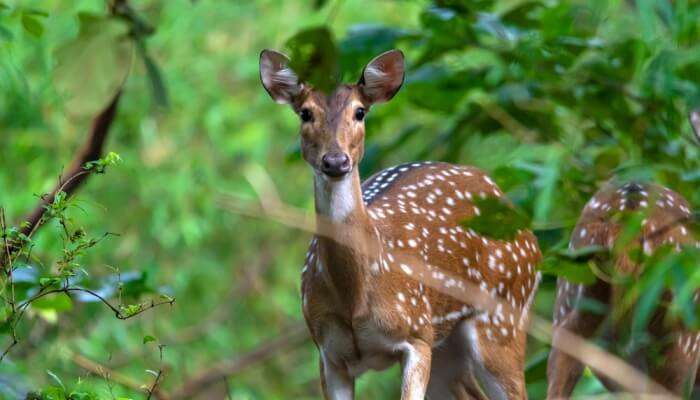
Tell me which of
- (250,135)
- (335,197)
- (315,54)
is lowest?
(250,135)

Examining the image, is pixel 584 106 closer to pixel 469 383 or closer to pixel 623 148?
pixel 623 148

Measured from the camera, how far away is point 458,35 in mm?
5992

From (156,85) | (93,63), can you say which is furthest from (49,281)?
(156,85)

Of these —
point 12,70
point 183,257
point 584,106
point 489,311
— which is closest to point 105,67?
point 12,70

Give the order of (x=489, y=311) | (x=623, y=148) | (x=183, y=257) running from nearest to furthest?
1. (x=489, y=311)
2. (x=623, y=148)
3. (x=183, y=257)

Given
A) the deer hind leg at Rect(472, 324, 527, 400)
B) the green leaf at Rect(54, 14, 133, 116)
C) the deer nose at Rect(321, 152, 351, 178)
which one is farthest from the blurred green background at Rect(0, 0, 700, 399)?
the deer hind leg at Rect(472, 324, 527, 400)

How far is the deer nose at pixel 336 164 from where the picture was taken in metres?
4.52

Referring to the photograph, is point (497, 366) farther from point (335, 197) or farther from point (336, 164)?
point (336, 164)

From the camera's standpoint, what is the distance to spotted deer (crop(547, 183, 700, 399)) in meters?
5.09

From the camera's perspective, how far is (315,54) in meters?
2.29

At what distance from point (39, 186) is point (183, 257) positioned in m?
2.02

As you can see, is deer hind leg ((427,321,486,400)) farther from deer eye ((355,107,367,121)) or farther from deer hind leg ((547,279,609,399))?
deer eye ((355,107,367,121))

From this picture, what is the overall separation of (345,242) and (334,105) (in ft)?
1.41

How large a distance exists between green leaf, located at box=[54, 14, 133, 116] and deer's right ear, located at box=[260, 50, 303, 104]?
1049mm
